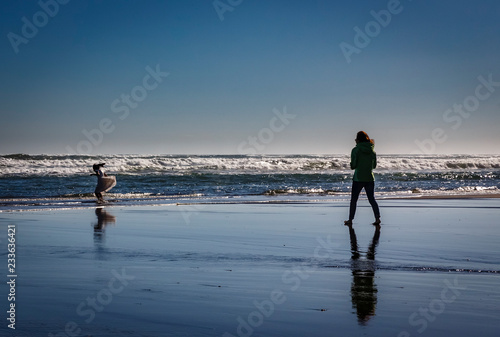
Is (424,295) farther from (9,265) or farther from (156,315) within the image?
(9,265)

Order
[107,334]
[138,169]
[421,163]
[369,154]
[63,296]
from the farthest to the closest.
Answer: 1. [421,163]
2. [138,169]
3. [369,154]
4. [63,296]
5. [107,334]

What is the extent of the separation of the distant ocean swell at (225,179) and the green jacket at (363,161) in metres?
12.4

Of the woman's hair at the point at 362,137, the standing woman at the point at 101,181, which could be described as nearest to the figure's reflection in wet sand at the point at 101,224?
the woman's hair at the point at 362,137

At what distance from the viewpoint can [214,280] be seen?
241 inches

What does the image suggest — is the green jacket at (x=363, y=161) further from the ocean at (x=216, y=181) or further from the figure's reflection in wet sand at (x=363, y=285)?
the ocean at (x=216, y=181)

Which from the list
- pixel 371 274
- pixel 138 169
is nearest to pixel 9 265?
pixel 371 274

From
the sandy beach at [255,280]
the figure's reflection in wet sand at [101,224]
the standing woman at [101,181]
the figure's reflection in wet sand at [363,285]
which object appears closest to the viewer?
the sandy beach at [255,280]

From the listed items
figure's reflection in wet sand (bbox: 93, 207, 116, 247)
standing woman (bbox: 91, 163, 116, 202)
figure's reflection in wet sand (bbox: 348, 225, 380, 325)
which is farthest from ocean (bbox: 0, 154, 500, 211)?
figure's reflection in wet sand (bbox: 348, 225, 380, 325)

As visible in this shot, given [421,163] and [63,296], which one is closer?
[63,296]

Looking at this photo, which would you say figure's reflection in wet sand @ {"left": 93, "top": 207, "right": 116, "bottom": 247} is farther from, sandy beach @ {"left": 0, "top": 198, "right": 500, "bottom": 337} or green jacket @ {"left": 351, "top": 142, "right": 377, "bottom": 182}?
green jacket @ {"left": 351, "top": 142, "right": 377, "bottom": 182}

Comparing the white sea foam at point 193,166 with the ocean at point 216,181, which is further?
→ the white sea foam at point 193,166

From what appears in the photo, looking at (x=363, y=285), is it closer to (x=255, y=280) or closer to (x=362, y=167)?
(x=255, y=280)

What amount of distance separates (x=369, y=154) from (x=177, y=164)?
46529 millimetres

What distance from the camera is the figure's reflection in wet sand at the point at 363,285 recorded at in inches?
188
